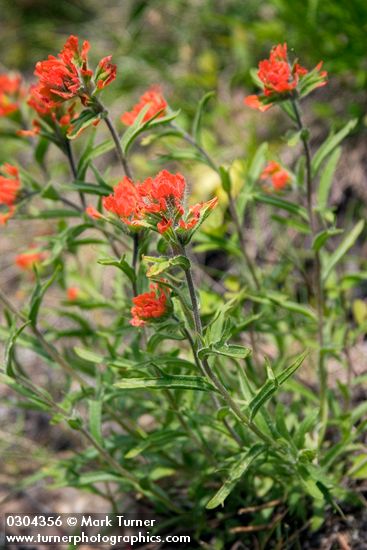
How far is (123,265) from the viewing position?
5.03ft

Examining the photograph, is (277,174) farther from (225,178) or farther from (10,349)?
(10,349)

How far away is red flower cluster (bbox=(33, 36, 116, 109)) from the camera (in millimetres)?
1476

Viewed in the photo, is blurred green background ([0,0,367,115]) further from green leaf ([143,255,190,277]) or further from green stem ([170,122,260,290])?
green leaf ([143,255,190,277])

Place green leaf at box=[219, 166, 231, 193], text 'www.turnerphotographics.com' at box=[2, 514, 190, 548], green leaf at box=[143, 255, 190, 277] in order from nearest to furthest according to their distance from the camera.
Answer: green leaf at box=[143, 255, 190, 277] < green leaf at box=[219, 166, 231, 193] < text 'www.turnerphotographics.com' at box=[2, 514, 190, 548]

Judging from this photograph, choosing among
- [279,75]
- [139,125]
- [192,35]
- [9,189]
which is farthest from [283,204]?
[192,35]

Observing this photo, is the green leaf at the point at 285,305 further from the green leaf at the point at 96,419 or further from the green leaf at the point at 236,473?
the green leaf at the point at 96,419

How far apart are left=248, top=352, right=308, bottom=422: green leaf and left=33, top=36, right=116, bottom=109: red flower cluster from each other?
810mm

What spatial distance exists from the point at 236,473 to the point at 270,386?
0.80ft

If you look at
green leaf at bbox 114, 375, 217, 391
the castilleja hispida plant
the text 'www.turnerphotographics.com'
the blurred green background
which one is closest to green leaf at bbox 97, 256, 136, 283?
the castilleja hispida plant

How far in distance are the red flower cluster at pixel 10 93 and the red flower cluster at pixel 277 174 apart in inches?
38.9

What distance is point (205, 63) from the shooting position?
12.2 feet

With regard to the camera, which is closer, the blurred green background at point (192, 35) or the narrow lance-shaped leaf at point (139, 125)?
the narrow lance-shaped leaf at point (139, 125)

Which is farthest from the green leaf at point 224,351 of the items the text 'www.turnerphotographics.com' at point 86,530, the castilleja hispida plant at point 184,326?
the text 'www.turnerphotographics.com' at point 86,530

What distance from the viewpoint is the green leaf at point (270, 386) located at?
4.78 ft
